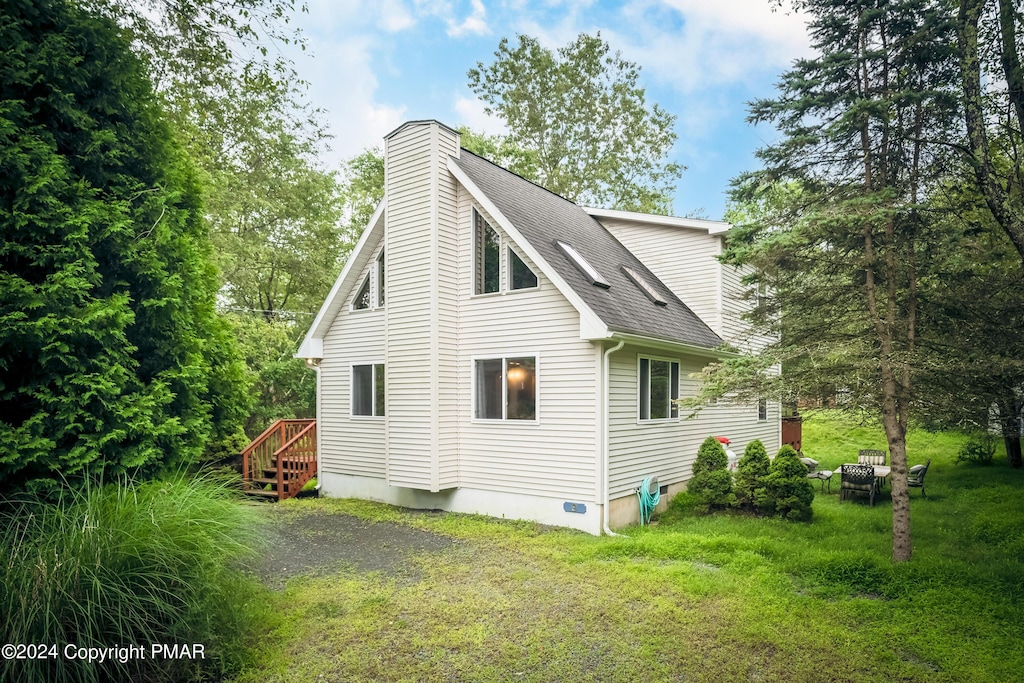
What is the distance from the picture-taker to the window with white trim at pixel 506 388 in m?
9.59

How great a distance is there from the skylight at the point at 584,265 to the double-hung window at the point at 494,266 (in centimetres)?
99

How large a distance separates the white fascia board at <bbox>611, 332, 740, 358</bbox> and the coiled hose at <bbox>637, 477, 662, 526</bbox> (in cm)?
237

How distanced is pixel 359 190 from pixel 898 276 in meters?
21.4

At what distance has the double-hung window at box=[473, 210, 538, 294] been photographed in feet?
32.3

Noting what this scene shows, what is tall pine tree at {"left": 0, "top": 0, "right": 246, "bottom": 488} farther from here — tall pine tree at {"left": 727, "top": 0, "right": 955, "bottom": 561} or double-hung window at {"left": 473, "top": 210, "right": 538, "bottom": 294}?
tall pine tree at {"left": 727, "top": 0, "right": 955, "bottom": 561}

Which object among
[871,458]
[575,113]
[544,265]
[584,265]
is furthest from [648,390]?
[575,113]

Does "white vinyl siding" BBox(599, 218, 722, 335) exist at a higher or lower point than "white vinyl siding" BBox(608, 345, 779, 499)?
higher

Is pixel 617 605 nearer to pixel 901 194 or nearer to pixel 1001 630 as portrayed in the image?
pixel 1001 630

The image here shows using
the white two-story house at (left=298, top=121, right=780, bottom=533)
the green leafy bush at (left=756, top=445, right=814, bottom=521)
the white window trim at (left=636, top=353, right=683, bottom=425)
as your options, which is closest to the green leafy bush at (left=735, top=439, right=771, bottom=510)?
the green leafy bush at (left=756, top=445, right=814, bottom=521)

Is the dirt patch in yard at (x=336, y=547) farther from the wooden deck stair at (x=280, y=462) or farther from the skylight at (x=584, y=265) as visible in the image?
the skylight at (x=584, y=265)

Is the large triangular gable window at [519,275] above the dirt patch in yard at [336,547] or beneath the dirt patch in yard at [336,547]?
above

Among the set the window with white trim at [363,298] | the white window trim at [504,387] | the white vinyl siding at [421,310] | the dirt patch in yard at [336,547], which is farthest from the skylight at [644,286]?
the dirt patch in yard at [336,547]

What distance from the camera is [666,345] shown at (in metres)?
9.95

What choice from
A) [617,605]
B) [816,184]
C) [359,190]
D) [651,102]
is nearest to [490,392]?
[617,605]
